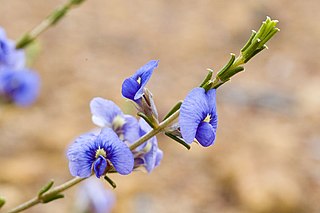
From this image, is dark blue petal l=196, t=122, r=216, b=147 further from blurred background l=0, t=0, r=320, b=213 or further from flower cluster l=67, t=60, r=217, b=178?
blurred background l=0, t=0, r=320, b=213

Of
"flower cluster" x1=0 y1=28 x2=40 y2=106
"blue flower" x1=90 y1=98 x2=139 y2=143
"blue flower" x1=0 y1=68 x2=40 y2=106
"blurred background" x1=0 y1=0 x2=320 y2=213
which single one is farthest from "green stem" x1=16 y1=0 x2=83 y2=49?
"blue flower" x1=90 y1=98 x2=139 y2=143

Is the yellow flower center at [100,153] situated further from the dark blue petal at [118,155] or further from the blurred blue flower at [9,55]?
the blurred blue flower at [9,55]

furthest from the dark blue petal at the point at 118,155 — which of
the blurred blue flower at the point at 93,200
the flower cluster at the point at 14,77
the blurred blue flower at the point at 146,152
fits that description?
the blurred blue flower at the point at 93,200

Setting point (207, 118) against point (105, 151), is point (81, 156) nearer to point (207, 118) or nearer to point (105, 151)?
point (105, 151)

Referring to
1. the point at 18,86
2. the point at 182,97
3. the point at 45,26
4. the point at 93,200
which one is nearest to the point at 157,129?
the point at 45,26

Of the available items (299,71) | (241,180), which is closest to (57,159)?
(241,180)

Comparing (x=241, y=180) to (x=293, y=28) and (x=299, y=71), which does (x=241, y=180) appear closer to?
(x=299, y=71)
